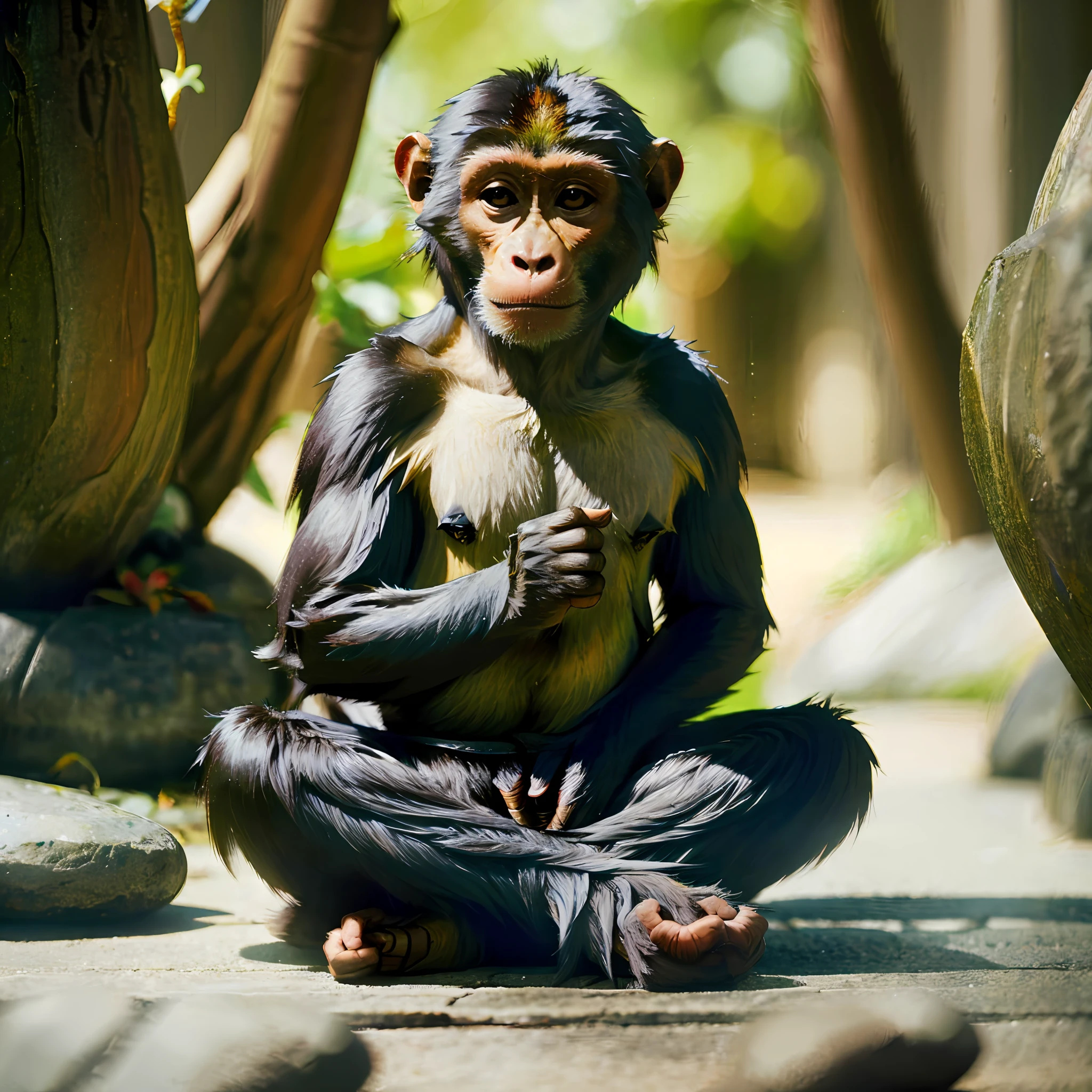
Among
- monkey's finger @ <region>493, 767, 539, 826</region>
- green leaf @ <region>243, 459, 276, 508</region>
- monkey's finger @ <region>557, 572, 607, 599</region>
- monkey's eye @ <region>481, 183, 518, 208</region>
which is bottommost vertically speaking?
monkey's finger @ <region>493, 767, 539, 826</region>

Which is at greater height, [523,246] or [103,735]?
[523,246]

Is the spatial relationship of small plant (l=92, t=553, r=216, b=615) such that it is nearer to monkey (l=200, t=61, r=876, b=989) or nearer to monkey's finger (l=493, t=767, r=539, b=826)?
monkey (l=200, t=61, r=876, b=989)

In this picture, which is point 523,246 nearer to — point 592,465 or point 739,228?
point 592,465

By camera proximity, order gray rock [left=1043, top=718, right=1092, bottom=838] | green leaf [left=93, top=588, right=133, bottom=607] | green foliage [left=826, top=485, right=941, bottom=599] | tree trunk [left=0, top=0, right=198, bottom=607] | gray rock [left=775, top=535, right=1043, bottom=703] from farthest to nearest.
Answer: green foliage [left=826, top=485, right=941, bottom=599]
gray rock [left=775, top=535, right=1043, bottom=703]
green leaf [left=93, top=588, right=133, bottom=607]
gray rock [left=1043, top=718, right=1092, bottom=838]
tree trunk [left=0, top=0, right=198, bottom=607]

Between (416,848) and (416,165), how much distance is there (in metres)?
0.85

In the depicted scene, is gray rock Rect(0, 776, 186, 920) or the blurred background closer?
gray rock Rect(0, 776, 186, 920)

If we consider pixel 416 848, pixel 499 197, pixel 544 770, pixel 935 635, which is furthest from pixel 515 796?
pixel 935 635

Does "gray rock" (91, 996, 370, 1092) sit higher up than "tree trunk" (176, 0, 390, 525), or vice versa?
"tree trunk" (176, 0, 390, 525)

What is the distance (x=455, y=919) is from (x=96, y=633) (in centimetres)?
125

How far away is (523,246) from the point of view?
5.14ft

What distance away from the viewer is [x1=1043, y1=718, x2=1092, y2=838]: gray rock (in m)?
2.48

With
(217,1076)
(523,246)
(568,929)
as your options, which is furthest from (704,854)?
(523,246)

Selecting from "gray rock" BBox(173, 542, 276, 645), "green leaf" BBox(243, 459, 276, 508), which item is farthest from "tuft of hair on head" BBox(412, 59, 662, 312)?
"green leaf" BBox(243, 459, 276, 508)

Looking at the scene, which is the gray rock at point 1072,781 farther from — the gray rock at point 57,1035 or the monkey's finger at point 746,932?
the gray rock at point 57,1035
